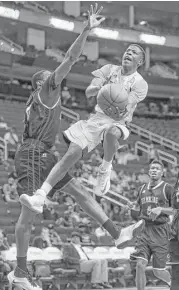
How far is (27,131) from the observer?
559 cm

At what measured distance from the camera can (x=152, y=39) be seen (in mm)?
28594

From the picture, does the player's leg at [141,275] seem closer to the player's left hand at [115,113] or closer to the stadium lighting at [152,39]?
the player's left hand at [115,113]

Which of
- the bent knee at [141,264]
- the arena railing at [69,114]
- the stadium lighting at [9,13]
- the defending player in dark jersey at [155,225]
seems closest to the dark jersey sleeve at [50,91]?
the defending player in dark jersey at [155,225]

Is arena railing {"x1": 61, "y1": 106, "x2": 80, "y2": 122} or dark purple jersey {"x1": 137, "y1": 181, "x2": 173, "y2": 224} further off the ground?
arena railing {"x1": 61, "y1": 106, "x2": 80, "y2": 122}

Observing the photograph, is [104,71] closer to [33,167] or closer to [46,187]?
[33,167]

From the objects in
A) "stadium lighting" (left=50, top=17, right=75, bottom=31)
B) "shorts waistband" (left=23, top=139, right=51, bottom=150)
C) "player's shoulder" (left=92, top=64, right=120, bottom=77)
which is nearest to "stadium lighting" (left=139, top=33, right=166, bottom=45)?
"stadium lighting" (left=50, top=17, right=75, bottom=31)

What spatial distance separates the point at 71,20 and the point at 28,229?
855 inches

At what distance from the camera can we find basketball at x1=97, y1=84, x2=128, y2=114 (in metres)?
5.32

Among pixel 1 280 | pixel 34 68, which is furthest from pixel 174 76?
pixel 1 280

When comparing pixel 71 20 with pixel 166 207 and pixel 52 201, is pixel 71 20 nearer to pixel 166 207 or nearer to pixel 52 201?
pixel 52 201

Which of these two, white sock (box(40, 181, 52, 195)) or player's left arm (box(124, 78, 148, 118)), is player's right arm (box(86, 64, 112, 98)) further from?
white sock (box(40, 181, 52, 195))

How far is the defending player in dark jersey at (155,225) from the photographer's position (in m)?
7.62

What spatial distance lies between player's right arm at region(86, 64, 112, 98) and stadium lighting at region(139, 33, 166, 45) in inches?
901

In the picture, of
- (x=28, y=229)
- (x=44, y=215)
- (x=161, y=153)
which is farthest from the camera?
(x=161, y=153)
